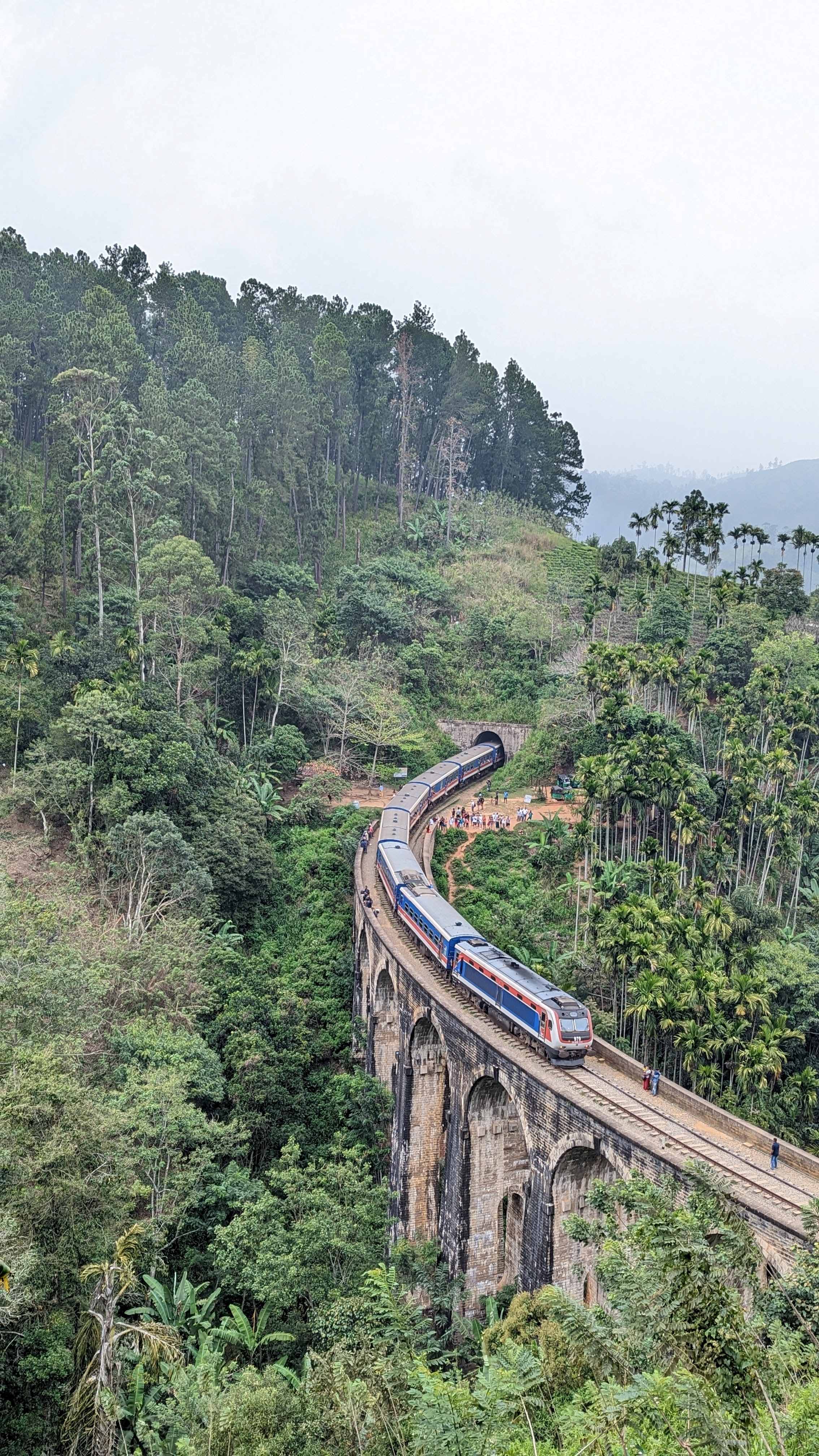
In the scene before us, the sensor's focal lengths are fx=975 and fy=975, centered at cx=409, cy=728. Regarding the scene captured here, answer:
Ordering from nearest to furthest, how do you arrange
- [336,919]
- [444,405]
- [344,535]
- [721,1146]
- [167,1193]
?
[721,1146]
[167,1193]
[336,919]
[344,535]
[444,405]

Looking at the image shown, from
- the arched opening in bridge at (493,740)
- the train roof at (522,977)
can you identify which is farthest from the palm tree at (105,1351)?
the arched opening in bridge at (493,740)

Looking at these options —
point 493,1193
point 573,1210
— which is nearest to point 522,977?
point 573,1210

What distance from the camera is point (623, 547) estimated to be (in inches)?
2923

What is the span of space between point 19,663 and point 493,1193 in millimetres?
30452

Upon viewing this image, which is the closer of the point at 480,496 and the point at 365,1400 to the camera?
the point at 365,1400

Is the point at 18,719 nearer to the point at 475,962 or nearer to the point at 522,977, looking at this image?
the point at 475,962

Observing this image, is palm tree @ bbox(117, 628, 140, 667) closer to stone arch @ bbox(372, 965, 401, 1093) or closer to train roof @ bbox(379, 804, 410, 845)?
train roof @ bbox(379, 804, 410, 845)

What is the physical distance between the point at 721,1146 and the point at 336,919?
78.8ft

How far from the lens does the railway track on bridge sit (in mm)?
19500

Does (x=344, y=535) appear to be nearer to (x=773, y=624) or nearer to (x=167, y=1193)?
(x=773, y=624)

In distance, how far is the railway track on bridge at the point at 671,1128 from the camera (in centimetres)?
1950

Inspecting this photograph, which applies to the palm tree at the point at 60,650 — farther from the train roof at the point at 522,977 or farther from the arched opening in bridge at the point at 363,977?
the train roof at the point at 522,977

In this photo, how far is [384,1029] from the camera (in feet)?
117

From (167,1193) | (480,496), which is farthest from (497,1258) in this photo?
(480,496)
